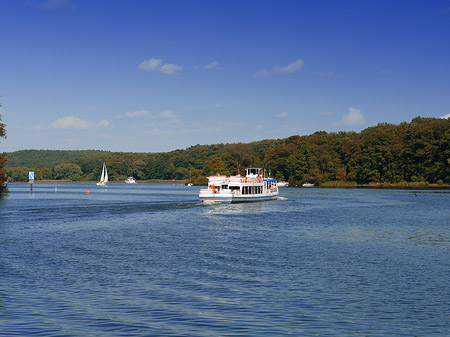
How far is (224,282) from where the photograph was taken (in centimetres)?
3066

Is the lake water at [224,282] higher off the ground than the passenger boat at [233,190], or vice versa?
the passenger boat at [233,190]

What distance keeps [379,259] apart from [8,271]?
27.4 meters

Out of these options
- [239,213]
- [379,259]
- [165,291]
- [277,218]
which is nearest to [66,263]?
[165,291]

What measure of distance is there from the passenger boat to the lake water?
53560 millimetres

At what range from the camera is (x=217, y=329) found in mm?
21266

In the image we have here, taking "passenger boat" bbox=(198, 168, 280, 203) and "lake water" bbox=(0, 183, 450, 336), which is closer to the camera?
"lake water" bbox=(0, 183, 450, 336)

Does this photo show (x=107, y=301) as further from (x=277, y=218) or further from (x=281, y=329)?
(x=277, y=218)

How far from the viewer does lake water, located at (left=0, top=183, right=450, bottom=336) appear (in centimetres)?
2200

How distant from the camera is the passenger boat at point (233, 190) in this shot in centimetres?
11400

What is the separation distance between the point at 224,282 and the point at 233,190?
8595cm

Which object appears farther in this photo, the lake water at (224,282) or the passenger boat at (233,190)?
the passenger boat at (233,190)

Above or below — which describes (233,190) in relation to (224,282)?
above

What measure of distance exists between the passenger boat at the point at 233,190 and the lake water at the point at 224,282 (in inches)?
2109

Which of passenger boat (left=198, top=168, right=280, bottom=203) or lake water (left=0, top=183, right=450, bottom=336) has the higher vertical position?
passenger boat (left=198, top=168, right=280, bottom=203)
